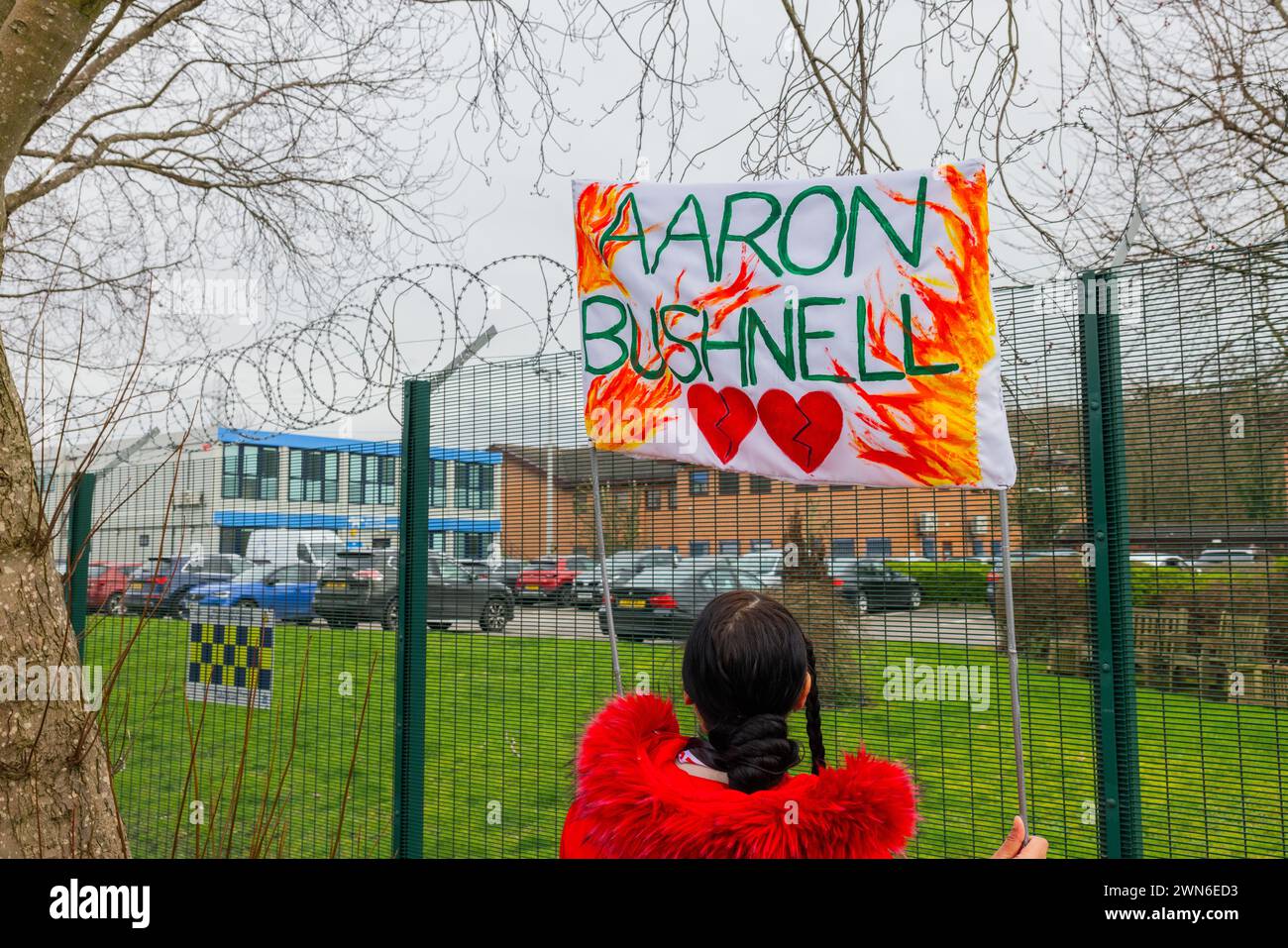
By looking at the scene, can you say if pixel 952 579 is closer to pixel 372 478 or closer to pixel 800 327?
pixel 800 327

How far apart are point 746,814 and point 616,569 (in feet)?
9.17

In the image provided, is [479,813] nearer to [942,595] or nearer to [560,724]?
[560,724]

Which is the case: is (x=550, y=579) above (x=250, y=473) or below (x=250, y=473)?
below

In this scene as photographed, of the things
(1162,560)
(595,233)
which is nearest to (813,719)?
(1162,560)

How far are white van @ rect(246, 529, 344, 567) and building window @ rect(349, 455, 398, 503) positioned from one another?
0.31 metres

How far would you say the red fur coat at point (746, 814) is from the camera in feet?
5.91

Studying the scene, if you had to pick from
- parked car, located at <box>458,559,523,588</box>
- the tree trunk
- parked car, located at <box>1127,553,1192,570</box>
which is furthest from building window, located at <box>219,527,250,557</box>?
parked car, located at <box>1127,553,1192,570</box>

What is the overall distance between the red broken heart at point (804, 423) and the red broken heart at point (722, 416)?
67 millimetres

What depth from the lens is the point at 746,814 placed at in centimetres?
181

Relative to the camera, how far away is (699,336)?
344cm

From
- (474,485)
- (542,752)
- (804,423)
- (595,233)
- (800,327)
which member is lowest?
(542,752)

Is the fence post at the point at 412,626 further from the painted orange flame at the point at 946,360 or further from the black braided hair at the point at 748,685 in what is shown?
the black braided hair at the point at 748,685
